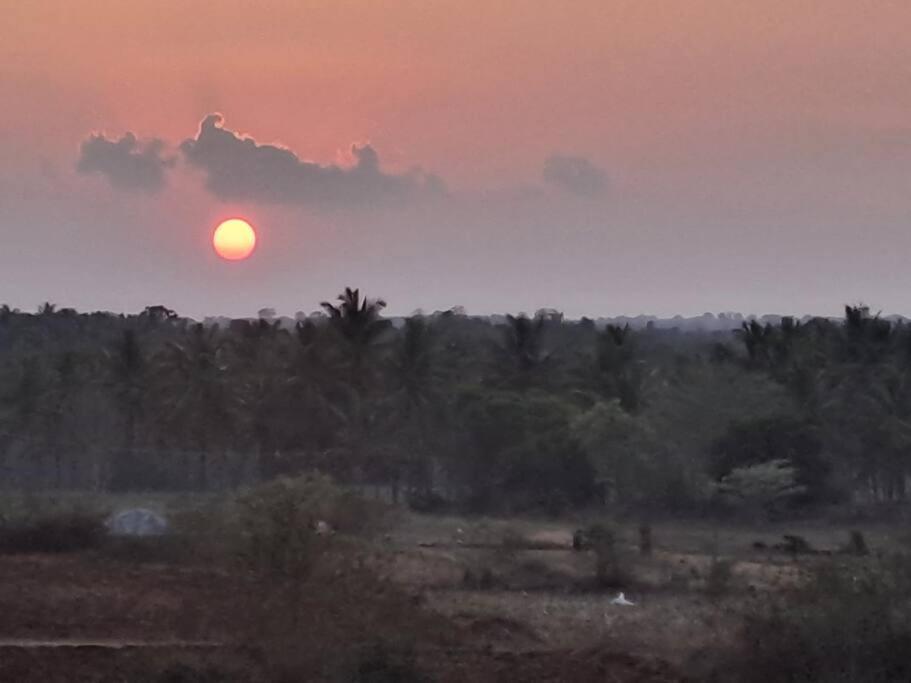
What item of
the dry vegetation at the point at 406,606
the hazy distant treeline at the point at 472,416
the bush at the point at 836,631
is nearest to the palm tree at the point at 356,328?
the hazy distant treeline at the point at 472,416

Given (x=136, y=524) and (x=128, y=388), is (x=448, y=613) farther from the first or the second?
(x=128, y=388)

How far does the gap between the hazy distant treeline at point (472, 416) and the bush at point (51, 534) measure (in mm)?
18430

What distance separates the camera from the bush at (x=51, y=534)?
3812cm

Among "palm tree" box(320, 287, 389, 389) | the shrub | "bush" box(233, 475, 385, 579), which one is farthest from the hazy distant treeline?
"bush" box(233, 475, 385, 579)

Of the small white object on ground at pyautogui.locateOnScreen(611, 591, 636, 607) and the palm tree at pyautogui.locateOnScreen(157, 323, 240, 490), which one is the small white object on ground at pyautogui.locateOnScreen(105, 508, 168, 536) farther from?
the palm tree at pyautogui.locateOnScreen(157, 323, 240, 490)

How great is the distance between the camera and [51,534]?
38281 millimetres

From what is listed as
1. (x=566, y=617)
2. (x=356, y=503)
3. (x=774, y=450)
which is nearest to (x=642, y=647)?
(x=566, y=617)

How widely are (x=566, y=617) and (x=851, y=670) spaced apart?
43.4 feet

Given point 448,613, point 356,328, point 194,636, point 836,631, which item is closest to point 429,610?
point 448,613

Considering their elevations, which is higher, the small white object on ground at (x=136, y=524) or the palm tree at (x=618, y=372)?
the palm tree at (x=618, y=372)

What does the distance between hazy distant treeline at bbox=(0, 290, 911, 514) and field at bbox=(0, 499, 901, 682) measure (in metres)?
9.84

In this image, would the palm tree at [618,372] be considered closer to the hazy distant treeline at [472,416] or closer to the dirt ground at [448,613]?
the hazy distant treeline at [472,416]

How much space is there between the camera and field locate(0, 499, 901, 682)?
18875 mm

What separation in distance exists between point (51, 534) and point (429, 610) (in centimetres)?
1555
